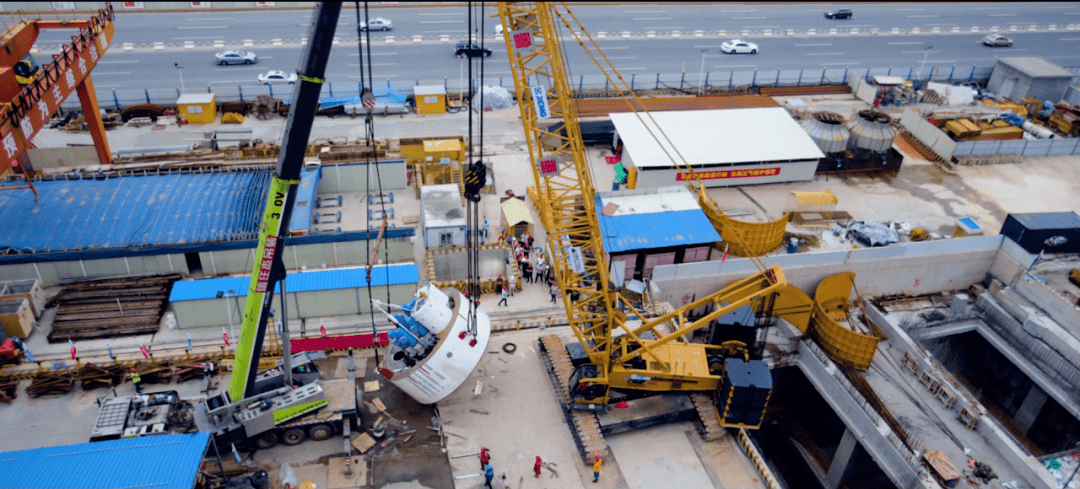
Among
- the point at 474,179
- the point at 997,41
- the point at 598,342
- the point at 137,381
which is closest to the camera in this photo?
the point at 474,179

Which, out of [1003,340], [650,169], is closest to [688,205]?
[650,169]

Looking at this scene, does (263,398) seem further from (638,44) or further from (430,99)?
(638,44)

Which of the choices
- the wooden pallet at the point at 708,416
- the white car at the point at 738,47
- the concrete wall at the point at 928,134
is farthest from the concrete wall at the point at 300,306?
the white car at the point at 738,47

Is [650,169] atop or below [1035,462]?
atop

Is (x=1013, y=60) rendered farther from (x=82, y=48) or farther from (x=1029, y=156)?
(x=82, y=48)

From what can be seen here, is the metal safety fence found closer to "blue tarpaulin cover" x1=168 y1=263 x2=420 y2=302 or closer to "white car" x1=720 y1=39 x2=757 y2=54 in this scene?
"white car" x1=720 y1=39 x2=757 y2=54

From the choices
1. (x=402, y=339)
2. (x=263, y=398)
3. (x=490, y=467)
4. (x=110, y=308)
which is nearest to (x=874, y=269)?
(x=490, y=467)
